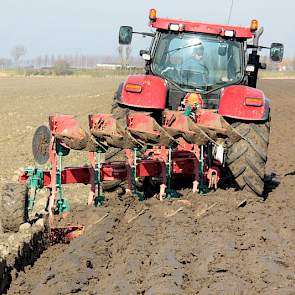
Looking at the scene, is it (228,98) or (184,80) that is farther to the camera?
(184,80)

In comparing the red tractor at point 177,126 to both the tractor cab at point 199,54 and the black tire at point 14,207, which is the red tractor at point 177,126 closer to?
the tractor cab at point 199,54

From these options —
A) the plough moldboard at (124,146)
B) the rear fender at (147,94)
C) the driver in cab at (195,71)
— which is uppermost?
the driver in cab at (195,71)

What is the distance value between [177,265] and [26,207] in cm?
209

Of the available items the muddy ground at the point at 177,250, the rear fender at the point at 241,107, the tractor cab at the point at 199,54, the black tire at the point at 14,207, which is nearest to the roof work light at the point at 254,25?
the tractor cab at the point at 199,54

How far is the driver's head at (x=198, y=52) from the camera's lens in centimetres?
A: 789

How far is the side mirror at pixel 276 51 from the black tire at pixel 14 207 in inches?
143

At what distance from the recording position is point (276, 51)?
823 cm

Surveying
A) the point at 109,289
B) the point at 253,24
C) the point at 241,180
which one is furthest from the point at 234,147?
the point at 109,289

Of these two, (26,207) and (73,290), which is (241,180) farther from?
(73,290)

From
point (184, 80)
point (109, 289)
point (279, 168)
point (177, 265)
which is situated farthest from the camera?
point (279, 168)

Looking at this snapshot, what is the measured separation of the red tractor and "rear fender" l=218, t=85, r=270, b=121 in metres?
0.01

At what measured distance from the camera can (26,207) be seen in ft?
20.2

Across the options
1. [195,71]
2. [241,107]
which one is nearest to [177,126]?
[241,107]

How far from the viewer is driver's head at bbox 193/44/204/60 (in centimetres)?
789
